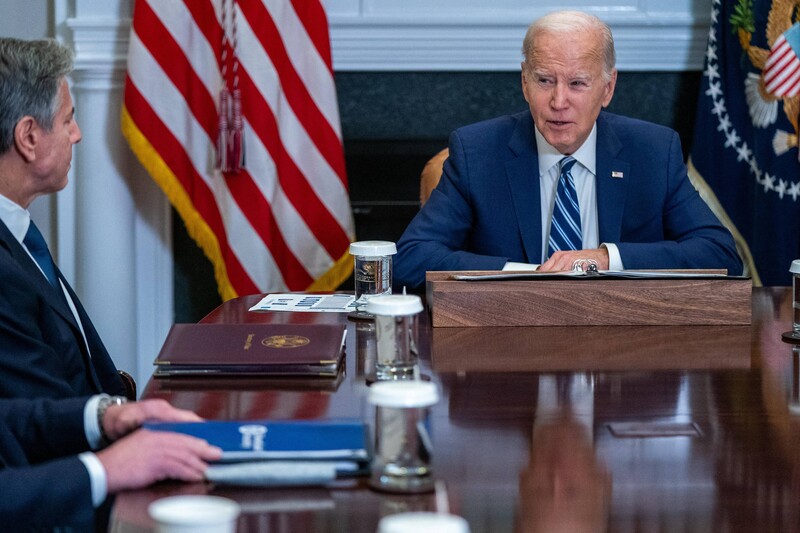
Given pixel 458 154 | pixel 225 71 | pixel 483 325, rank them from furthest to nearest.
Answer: pixel 225 71
pixel 458 154
pixel 483 325

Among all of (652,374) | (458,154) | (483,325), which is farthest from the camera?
(458,154)

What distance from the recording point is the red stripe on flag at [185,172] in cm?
377

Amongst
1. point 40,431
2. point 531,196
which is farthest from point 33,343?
point 531,196

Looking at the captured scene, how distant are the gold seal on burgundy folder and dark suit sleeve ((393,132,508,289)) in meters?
0.70

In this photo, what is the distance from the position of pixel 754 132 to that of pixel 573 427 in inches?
103

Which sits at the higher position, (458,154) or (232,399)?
(458,154)

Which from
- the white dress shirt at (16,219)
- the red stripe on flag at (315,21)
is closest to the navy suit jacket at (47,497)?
the white dress shirt at (16,219)

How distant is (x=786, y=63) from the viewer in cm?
357

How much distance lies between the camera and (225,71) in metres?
3.82

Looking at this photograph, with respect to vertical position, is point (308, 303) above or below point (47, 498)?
above

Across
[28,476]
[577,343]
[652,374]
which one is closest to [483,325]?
[577,343]

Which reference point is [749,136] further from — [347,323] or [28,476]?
[28,476]

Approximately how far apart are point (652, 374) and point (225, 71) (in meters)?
2.46

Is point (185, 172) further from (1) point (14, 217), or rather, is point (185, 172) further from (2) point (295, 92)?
(1) point (14, 217)
